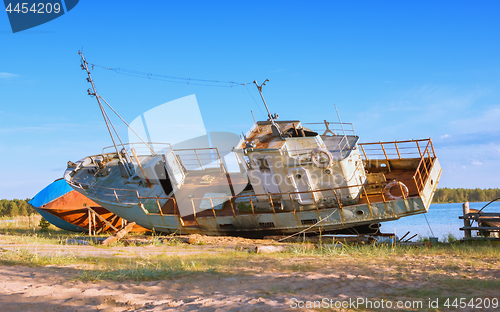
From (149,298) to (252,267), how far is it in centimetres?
333

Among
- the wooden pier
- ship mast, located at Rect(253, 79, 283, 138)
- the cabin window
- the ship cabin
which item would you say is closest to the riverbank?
the wooden pier

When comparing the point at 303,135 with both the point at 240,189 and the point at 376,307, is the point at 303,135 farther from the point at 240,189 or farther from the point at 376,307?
the point at 376,307

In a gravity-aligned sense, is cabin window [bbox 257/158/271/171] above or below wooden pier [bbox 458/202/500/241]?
above

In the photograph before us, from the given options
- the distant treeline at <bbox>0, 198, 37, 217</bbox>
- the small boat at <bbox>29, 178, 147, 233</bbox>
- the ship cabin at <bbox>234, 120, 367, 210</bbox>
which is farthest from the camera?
the distant treeline at <bbox>0, 198, 37, 217</bbox>

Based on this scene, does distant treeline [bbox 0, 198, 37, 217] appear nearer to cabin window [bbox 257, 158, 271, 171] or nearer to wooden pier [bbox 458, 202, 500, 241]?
cabin window [bbox 257, 158, 271, 171]

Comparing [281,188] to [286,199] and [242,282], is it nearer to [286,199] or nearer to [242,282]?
[286,199]

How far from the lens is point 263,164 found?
53.7ft

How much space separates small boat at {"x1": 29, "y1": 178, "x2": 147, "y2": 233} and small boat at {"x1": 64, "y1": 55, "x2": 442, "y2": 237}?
339 cm

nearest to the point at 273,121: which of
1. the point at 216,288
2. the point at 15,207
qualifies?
the point at 216,288

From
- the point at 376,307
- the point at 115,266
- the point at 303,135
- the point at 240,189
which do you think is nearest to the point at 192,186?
the point at 240,189

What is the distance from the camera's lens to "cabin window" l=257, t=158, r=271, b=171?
16281mm

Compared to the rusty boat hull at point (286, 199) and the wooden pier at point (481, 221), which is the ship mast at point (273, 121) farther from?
the wooden pier at point (481, 221)

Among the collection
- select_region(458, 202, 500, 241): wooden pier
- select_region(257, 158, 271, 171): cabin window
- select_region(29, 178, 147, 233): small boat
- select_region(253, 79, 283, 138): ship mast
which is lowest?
select_region(458, 202, 500, 241): wooden pier

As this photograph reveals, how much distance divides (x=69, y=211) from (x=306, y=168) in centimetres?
1636
